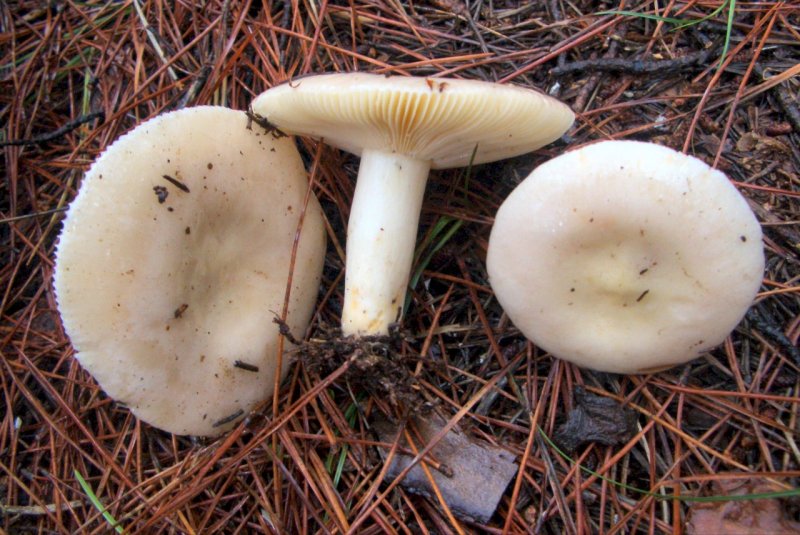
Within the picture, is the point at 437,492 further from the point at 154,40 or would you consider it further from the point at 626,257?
the point at 154,40

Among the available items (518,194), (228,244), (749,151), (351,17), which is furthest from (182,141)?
(749,151)

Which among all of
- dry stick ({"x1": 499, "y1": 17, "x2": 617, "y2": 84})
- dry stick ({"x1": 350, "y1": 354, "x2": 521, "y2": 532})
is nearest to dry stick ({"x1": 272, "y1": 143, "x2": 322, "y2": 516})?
dry stick ({"x1": 350, "y1": 354, "x2": 521, "y2": 532})

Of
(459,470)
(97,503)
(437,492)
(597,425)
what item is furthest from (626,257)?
(97,503)

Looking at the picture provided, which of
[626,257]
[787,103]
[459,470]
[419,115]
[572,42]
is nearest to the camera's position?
[419,115]

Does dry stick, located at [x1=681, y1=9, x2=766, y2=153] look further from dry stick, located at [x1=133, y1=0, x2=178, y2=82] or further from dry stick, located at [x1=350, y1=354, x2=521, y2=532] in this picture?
dry stick, located at [x1=133, y1=0, x2=178, y2=82]

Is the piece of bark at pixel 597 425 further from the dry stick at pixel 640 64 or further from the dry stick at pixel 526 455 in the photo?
the dry stick at pixel 640 64

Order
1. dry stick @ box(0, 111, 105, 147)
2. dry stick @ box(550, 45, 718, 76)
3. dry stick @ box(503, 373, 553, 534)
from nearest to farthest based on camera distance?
dry stick @ box(503, 373, 553, 534)
dry stick @ box(550, 45, 718, 76)
dry stick @ box(0, 111, 105, 147)

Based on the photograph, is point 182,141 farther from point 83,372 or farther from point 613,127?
point 613,127

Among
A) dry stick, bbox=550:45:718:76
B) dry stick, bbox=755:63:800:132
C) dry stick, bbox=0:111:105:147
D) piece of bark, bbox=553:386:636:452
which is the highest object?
dry stick, bbox=550:45:718:76
